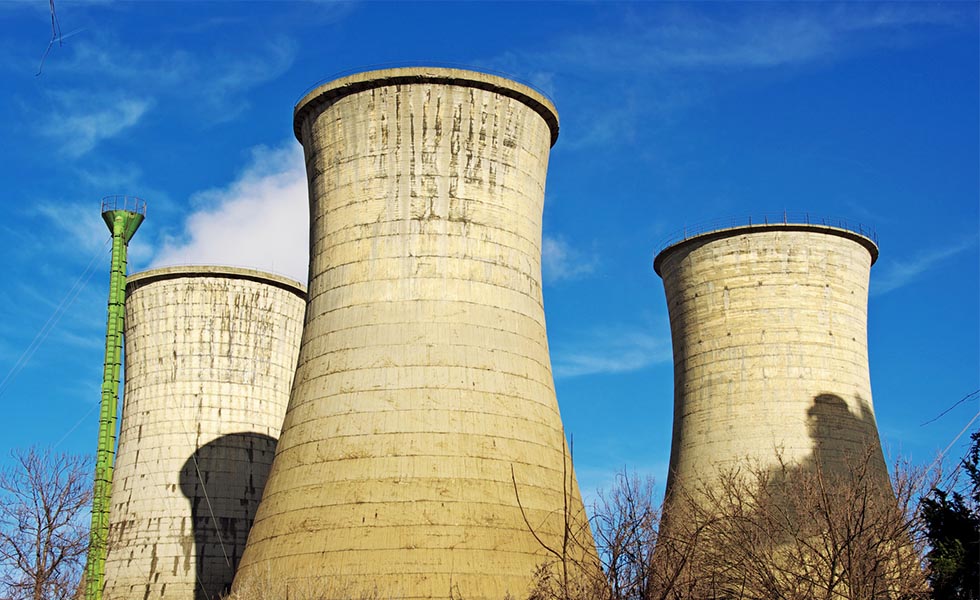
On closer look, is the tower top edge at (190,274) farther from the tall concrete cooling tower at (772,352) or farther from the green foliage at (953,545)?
the green foliage at (953,545)

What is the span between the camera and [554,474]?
1938 cm

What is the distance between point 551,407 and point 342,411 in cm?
364

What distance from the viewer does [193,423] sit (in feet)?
105

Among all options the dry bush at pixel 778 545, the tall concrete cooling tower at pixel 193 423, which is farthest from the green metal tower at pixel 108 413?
the dry bush at pixel 778 545

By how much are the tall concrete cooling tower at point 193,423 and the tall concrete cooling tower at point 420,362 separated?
472 inches

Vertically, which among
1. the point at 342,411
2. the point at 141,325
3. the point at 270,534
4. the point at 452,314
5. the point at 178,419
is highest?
the point at 141,325

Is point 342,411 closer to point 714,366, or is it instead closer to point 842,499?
point 842,499

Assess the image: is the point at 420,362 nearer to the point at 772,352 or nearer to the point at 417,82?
the point at 417,82

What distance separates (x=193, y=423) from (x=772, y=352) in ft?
50.9

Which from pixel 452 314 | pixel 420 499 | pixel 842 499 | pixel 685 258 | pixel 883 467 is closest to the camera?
pixel 420 499

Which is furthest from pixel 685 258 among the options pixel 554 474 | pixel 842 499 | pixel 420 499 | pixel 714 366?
pixel 420 499

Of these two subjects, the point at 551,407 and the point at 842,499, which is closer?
the point at 551,407

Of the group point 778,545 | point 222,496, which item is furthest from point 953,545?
point 222,496

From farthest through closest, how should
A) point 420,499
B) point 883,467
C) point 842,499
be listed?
point 883,467, point 842,499, point 420,499
